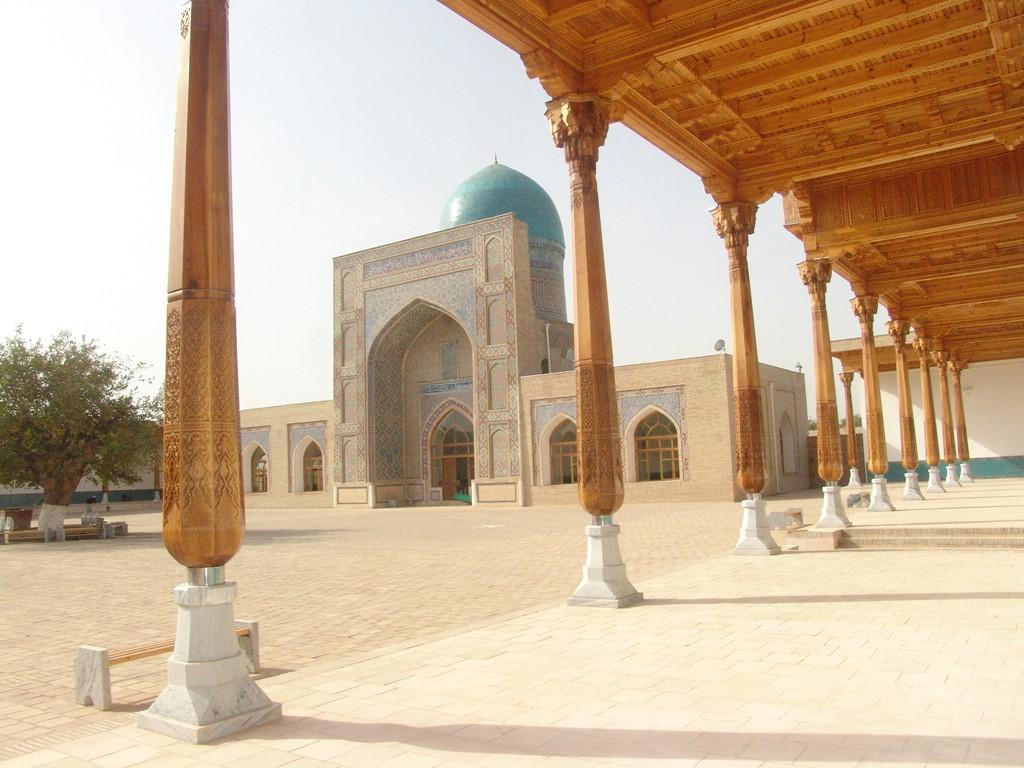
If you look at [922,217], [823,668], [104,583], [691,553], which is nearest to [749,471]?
[691,553]

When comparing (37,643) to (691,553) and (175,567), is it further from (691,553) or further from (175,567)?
(691,553)

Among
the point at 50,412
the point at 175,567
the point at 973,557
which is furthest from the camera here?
the point at 50,412

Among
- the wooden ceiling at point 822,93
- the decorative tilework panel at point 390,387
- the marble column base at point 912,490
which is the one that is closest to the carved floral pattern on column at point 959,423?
the marble column base at point 912,490

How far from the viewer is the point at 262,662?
5.62 metres

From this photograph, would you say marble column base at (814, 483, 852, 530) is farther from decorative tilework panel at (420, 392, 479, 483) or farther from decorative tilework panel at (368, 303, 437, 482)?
decorative tilework panel at (368, 303, 437, 482)

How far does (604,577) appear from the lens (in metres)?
6.94

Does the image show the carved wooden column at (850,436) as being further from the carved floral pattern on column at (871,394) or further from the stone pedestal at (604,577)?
the stone pedestal at (604,577)

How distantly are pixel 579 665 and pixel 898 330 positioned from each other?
16375mm

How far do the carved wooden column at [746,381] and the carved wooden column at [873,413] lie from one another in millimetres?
5917

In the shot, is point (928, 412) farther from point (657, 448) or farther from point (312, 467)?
point (312, 467)

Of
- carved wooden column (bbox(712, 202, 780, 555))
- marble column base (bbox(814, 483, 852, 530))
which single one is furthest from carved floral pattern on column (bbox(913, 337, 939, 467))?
carved wooden column (bbox(712, 202, 780, 555))

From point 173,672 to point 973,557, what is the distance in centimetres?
856

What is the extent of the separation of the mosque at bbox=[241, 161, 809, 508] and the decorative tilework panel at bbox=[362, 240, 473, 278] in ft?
0.16

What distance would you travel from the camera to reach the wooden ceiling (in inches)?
280
